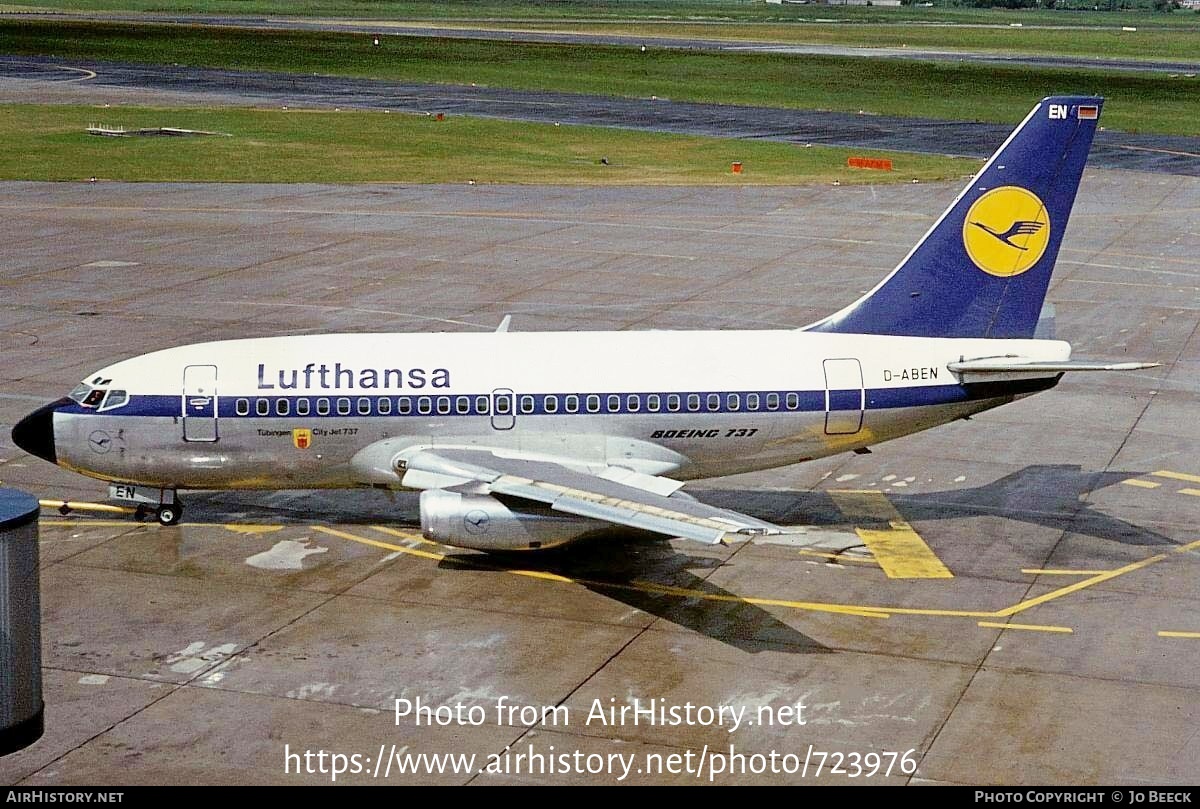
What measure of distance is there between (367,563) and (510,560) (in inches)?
125

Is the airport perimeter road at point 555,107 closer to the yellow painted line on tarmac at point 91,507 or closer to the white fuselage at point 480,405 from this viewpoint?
the white fuselage at point 480,405

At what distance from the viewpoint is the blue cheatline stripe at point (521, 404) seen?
114 feet

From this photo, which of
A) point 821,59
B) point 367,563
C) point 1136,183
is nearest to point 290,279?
point 367,563

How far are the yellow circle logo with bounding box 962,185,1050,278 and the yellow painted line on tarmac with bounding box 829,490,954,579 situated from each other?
21.2 feet

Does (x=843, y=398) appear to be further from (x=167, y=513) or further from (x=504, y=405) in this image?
(x=167, y=513)

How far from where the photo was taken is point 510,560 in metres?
34.4

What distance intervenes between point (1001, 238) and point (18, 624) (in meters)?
25.6

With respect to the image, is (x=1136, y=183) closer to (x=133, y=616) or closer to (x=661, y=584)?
(x=661, y=584)

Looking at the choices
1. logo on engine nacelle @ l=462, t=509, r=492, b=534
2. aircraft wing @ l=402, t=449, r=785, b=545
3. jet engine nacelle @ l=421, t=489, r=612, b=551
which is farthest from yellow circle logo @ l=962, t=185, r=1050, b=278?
logo on engine nacelle @ l=462, t=509, r=492, b=534

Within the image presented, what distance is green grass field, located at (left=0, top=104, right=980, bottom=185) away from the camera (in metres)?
96.4

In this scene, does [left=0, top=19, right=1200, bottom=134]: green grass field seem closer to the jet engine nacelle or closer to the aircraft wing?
the aircraft wing

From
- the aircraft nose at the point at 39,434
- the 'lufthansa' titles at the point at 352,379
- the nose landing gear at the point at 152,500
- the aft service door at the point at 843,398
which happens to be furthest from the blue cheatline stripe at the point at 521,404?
the nose landing gear at the point at 152,500

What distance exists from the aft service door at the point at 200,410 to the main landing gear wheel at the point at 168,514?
8.01ft

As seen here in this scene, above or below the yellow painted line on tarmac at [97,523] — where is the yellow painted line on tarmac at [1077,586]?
above
